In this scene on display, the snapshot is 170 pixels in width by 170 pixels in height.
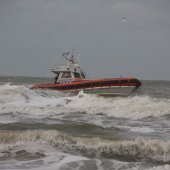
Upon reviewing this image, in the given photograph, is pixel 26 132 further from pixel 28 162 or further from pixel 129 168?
pixel 129 168

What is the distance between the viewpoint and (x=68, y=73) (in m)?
25.8

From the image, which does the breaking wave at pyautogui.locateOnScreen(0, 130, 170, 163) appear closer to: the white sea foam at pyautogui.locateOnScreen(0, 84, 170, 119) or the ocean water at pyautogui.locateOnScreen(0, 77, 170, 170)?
the ocean water at pyautogui.locateOnScreen(0, 77, 170, 170)

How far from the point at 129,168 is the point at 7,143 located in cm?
336

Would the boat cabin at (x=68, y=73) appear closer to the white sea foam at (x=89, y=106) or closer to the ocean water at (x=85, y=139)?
the white sea foam at (x=89, y=106)

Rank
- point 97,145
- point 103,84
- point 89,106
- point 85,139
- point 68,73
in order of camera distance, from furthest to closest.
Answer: point 68,73 < point 103,84 < point 89,106 < point 85,139 < point 97,145

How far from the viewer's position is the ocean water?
7832mm

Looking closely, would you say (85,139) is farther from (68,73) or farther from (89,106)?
(68,73)

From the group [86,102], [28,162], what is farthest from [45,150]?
[86,102]

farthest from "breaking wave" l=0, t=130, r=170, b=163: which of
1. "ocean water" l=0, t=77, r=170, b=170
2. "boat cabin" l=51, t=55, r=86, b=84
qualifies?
"boat cabin" l=51, t=55, r=86, b=84

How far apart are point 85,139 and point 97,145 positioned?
554mm

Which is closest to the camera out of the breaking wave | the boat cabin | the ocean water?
the ocean water

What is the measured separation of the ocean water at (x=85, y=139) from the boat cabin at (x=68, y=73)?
735 cm

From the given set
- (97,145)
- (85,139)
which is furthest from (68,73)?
(97,145)

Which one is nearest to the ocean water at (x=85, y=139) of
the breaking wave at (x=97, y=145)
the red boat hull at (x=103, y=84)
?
the breaking wave at (x=97, y=145)
